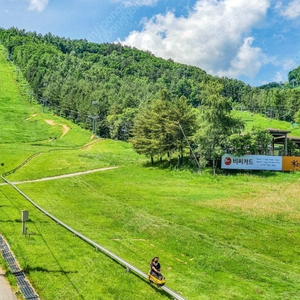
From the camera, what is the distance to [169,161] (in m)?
60.4

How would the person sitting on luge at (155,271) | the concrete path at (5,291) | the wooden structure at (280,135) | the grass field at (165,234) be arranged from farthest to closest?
the wooden structure at (280,135) < the grass field at (165,234) < the person sitting on luge at (155,271) < the concrete path at (5,291)

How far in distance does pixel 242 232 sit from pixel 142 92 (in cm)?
14806

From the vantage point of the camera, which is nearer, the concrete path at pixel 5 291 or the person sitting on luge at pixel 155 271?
the concrete path at pixel 5 291

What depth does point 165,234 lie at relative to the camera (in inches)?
899

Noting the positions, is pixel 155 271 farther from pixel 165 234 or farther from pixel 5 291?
pixel 165 234

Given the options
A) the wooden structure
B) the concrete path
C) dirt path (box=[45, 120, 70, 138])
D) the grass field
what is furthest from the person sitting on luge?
dirt path (box=[45, 120, 70, 138])

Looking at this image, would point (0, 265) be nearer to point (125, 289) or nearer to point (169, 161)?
point (125, 289)

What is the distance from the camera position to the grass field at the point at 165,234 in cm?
1454

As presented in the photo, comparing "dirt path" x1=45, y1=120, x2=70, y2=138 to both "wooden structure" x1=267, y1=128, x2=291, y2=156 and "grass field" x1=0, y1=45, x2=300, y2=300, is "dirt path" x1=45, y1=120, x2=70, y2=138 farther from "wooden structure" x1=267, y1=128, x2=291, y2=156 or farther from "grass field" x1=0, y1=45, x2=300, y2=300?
"wooden structure" x1=267, y1=128, x2=291, y2=156

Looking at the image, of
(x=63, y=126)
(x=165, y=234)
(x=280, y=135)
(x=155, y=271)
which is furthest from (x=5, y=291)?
(x=63, y=126)

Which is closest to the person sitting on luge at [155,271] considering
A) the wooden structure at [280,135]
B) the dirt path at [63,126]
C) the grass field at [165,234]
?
the grass field at [165,234]

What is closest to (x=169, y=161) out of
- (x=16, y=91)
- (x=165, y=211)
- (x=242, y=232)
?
(x=165, y=211)

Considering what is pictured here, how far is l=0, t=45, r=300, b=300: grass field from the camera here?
14.5 m

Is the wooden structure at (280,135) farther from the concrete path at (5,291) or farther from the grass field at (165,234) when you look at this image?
the concrete path at (5,291)
